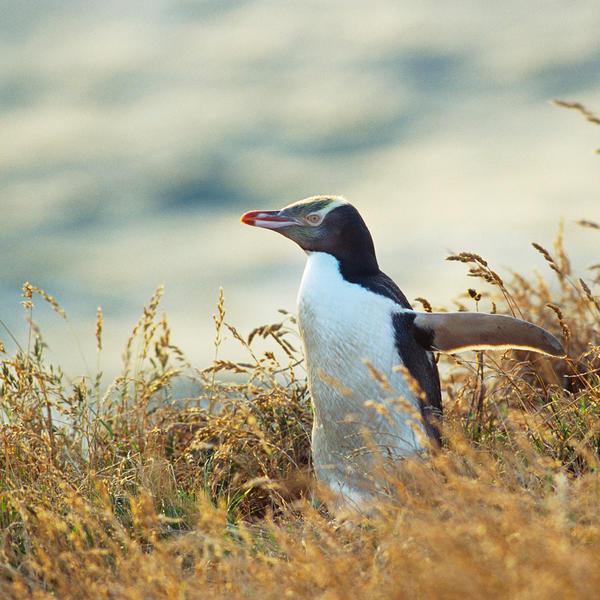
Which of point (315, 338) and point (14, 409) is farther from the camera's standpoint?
point (14, 409)

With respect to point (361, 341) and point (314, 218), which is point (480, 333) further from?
point (314, 218)

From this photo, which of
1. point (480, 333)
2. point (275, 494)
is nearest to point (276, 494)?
point (275, 494)

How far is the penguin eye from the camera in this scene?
15.9 ft

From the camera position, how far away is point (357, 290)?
4.61 meters

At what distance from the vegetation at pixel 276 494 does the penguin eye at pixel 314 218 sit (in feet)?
2.63

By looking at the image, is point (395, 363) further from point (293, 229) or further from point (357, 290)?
point (293, 229)

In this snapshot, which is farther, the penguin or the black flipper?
the black flipper

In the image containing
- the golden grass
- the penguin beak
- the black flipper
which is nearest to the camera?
the golden grass

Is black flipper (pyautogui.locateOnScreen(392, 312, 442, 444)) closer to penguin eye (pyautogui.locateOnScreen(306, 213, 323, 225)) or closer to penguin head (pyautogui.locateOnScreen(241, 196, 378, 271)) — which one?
penguin head (pyautogui.locateOnScreen(241, 196, 378, 271))

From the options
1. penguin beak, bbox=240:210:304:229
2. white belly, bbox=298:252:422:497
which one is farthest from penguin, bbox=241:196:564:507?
penguin beak, bbox=240:210:304:229

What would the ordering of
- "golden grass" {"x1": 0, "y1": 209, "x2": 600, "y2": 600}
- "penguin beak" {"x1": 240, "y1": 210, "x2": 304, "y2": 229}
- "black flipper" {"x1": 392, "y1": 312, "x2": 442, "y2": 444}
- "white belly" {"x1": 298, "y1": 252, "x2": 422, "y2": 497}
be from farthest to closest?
"penguin beak" {"x1": 240, "y1": 210, "x2": 304, "y2": 229} < "black flipper" {"x1": 392, "y1": 312, "x2": 442, "y2": 444} < "white belly" {"x1": 298, "y1": 252, "x2": 422, "y2": 497} < "golden grass" {"x1": 0, "y1": 209, "x2": 600, "y2": 600}

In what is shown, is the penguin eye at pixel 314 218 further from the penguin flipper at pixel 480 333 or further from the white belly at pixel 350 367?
the penguin flipper at pixel 480 333

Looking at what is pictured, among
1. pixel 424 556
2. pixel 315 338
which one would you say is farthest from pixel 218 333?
pixel 424 556

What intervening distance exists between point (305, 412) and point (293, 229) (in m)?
1.34
